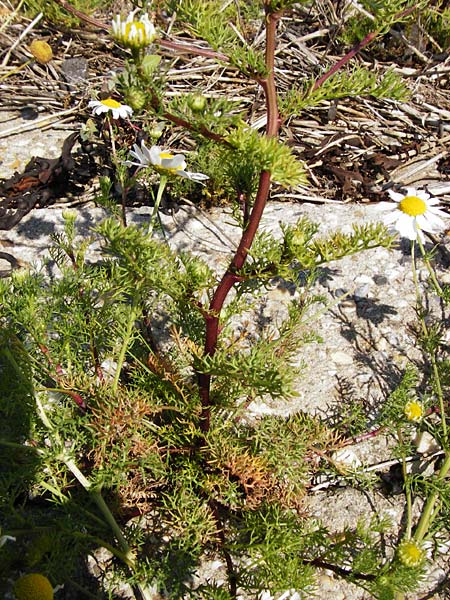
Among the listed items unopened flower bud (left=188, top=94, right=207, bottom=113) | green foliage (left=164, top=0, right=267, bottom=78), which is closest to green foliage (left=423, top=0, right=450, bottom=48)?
green foliage (left=164, top=0, right=267, bottom=78)

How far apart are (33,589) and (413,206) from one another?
1.31 meters

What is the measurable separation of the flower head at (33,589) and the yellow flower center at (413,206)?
127 cm

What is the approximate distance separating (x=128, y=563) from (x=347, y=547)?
0.57m

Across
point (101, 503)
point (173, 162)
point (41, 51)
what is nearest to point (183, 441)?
point (101, 503)

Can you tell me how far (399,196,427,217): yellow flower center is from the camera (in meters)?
1.69

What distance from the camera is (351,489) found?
5.68 ft

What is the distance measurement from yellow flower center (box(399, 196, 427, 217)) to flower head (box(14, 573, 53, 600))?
1.27 metres

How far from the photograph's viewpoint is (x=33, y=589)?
1.26 metres

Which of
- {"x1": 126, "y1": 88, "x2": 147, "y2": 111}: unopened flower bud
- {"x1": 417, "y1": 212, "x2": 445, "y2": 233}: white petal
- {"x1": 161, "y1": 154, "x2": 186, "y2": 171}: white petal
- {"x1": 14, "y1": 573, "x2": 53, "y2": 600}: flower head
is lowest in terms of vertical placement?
{"x1": 14, "y1": 573, "x2": 53, "y2": 600}: flower head


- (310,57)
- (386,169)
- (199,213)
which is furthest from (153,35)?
Result: (310,57)

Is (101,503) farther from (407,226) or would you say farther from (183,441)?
(407,226)

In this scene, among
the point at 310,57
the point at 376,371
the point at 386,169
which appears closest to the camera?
the point at 376,371

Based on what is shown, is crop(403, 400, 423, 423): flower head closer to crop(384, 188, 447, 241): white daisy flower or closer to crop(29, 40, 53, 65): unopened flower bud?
crop(384, 188, 447, 241): white daisy flower

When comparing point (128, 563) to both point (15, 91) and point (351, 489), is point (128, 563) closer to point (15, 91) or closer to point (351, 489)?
point (351, 489)
